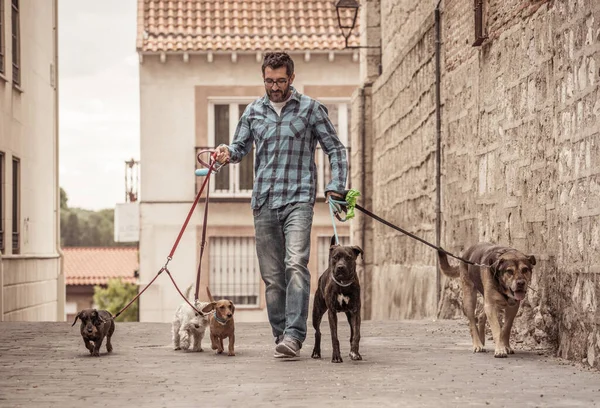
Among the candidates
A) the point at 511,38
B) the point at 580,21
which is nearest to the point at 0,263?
the point at 511,38

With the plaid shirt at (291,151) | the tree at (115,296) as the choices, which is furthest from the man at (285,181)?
the tree at (115,296)

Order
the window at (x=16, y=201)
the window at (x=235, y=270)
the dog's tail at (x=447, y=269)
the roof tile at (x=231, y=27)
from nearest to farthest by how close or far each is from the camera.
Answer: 1. the dog's tail at (x=447, y=269)
2. the window at (x=16, y=201)
3. the roof tile at (x=231, y=27)
4. the window at (x=235, y=270)

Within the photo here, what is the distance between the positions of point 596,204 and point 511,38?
318 centimetres

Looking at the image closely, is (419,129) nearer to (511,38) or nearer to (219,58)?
(511,38)

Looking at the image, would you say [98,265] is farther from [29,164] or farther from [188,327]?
[188,327]

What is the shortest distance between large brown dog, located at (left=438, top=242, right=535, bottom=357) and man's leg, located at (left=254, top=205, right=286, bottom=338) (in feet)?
4.97

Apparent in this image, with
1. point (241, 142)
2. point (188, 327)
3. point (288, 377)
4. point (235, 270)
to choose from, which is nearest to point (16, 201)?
point (235, 270)

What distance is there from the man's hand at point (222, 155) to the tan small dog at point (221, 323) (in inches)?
42.6

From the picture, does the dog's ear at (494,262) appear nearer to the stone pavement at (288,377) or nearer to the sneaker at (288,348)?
the stone pavement at (288,377)

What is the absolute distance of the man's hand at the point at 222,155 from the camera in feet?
29.1

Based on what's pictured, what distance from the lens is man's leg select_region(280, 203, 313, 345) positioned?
8727mm

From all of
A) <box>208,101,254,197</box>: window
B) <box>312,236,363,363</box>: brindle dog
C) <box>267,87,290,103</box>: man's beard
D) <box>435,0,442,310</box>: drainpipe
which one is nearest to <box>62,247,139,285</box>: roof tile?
<box>208,101,254,197</box>: window

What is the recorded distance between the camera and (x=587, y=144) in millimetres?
8016

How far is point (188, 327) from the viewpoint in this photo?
31.9ft
